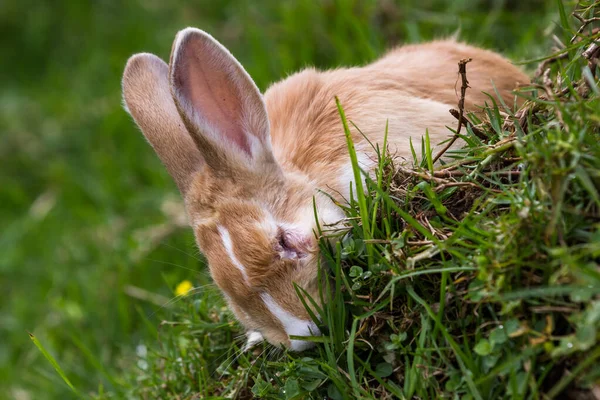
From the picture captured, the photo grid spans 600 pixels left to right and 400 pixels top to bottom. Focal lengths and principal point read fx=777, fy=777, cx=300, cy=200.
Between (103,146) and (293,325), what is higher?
(293,325)

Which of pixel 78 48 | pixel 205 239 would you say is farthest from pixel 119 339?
pixel 78 48

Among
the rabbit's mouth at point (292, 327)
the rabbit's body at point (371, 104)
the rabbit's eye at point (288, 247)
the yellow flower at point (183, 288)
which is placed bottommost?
the yellow flower at point (183, 288)

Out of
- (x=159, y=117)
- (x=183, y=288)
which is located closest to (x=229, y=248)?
(x=183, y=288)

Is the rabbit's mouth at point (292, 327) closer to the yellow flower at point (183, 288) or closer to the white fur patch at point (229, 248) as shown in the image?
the white fur patch at point (229, 248)

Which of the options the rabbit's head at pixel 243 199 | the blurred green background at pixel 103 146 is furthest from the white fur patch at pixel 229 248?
the blurred green background at pixel 103 146

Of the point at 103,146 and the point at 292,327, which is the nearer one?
the point at 292,327

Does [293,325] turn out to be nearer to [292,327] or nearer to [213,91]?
[292,327]

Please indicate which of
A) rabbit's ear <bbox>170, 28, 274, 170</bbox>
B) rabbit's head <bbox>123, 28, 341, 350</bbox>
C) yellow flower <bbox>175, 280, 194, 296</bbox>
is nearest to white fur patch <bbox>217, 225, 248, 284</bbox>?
rabbit's head <bbox>123, 28, 341, 350</bbox>

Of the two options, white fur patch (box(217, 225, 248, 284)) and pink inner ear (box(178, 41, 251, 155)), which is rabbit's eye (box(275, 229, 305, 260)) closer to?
white fur patch (box(217, 225, 248, 284))

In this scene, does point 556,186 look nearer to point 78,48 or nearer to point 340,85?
point 340,85
